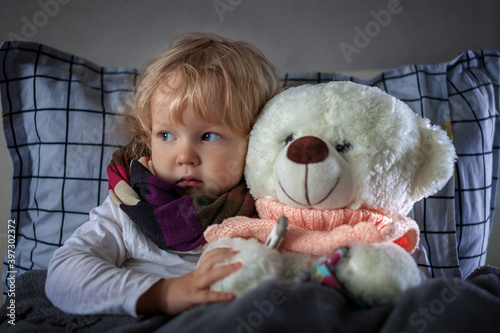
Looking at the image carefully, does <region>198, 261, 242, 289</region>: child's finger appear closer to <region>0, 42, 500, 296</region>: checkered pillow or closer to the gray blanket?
the gray blanket

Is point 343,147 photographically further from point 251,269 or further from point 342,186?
point 251,269

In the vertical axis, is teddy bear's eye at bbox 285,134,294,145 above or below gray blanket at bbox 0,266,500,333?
above

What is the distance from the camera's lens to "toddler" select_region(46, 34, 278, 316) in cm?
72

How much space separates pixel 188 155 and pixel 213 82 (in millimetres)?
152

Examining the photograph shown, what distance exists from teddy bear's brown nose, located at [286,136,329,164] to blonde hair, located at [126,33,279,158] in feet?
0.61

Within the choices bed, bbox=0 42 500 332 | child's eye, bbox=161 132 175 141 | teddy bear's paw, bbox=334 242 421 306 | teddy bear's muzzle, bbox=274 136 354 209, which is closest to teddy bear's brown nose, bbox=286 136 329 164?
teddy bear's muzzle, bbox=274 136 354 209

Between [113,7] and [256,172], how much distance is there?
916 millimetres

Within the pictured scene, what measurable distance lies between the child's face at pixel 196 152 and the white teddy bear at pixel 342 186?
73 mm

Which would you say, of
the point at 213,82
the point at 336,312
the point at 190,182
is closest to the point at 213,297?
the point at 336,312

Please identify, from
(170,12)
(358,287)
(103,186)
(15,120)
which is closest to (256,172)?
(358,287)

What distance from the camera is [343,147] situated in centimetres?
63

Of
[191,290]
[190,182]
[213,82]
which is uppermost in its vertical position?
[213,82]

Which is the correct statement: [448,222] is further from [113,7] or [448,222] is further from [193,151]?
[113,7]

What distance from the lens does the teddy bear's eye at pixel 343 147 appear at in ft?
2.05
